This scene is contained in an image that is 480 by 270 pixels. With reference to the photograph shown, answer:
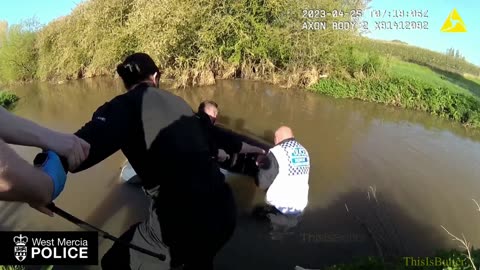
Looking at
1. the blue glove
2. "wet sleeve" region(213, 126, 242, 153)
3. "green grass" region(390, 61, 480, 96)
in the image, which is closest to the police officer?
the blue glove

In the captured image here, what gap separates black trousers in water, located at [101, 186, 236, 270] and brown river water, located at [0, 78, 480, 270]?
7.17 ft

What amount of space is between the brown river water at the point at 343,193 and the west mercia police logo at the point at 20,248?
42.3 inches

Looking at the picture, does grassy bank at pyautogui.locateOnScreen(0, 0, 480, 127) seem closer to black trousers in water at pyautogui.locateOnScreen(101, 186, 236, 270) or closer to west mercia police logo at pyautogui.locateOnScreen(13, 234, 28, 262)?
west mercia police logo at pyautogui.locateOnScreen(13, 234, 28, 262)

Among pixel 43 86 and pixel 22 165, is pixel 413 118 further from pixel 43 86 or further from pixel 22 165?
pixel 43 86

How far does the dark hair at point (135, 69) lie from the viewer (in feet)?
9.26

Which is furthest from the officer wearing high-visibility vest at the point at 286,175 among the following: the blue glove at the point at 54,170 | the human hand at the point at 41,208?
the blue glove at the point at 54,170

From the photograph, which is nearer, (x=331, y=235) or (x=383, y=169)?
(x=331, y=235)

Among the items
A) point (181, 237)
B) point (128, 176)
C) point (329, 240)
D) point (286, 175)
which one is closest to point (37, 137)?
point (181, 237)

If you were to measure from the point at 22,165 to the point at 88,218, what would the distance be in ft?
17.3

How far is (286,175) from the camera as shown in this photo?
566cm

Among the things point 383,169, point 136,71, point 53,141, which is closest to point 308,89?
point 383,169

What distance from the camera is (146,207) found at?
6.34 meters

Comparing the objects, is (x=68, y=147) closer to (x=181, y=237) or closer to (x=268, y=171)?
(x=181, y=237)

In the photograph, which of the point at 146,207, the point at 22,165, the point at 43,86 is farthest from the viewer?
the point at 43,86
